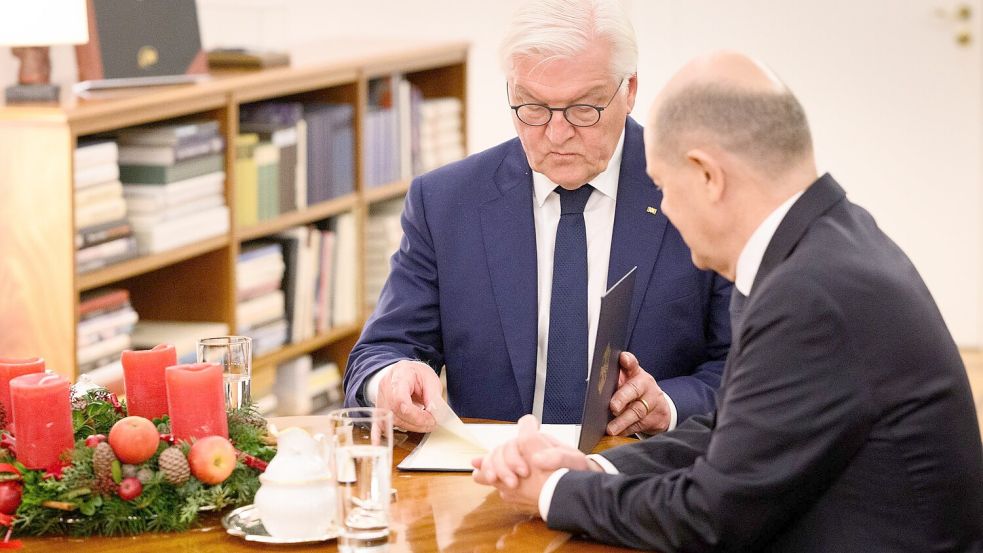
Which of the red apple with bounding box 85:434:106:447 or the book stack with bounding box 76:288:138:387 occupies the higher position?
the red apple with bounding box 85:434:106:447

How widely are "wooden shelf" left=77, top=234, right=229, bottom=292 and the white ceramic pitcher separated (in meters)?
1.56

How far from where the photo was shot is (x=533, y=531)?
157 cm

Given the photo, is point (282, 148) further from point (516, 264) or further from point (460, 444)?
point (460, 444)

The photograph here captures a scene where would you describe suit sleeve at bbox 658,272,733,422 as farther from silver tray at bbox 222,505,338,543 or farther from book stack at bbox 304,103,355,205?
book stack at bbox 304,103,355,205

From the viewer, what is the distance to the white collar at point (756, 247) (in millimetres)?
1484

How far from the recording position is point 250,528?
1.53 metres

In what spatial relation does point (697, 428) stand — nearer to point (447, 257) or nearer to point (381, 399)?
point (381, 399)

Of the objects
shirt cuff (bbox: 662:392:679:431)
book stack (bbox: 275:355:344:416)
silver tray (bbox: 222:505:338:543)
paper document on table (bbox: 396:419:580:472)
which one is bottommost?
book stack (bbox: 275:355:344:416)

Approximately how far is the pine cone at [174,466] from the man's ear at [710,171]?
2.32 ft

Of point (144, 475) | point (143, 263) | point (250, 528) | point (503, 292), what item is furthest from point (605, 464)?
point (143, 263)

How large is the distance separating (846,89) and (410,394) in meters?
4.14

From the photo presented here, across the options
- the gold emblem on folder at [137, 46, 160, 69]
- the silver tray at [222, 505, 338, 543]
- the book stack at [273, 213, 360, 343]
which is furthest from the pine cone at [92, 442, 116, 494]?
the book stack at [273, 213, 360, 343]

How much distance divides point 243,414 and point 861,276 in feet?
2.77

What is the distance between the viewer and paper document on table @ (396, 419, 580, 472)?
1.81 meters
